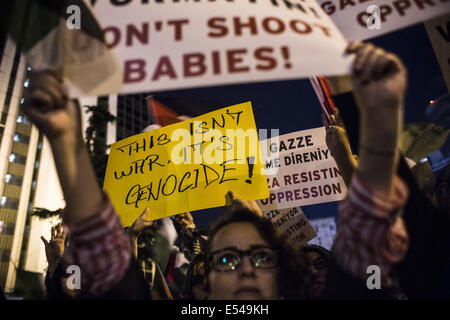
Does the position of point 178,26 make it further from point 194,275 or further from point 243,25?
point 194,275

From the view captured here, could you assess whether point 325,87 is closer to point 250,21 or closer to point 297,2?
point 297,2

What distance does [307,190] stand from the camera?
3.34m

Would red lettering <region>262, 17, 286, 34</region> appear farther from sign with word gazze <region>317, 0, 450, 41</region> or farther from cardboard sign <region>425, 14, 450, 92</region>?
cardboard sign <region>425, 14, 450, 92</region>

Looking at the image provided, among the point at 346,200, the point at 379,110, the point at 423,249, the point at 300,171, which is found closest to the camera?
the point at 379,110

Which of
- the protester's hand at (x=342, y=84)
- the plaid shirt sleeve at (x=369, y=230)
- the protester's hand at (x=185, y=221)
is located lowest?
the plaid shirt sleeve at (x=369, y=230)

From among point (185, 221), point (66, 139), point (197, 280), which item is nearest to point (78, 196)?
point (66, 139)

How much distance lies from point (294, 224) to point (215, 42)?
278 cm

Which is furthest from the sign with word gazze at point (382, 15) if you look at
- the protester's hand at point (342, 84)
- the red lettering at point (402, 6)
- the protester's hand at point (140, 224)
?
the protester's hand at point (140, 224)

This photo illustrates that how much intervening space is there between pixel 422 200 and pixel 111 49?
141 cm

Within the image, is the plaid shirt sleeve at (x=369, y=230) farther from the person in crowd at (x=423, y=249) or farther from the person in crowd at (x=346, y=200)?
the person in crowd at (x=423, y=249)

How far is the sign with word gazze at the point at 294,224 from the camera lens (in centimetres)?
345

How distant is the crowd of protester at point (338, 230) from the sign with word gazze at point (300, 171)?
1.65 metres

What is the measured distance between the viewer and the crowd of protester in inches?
39.0

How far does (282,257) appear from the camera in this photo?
1.51m
